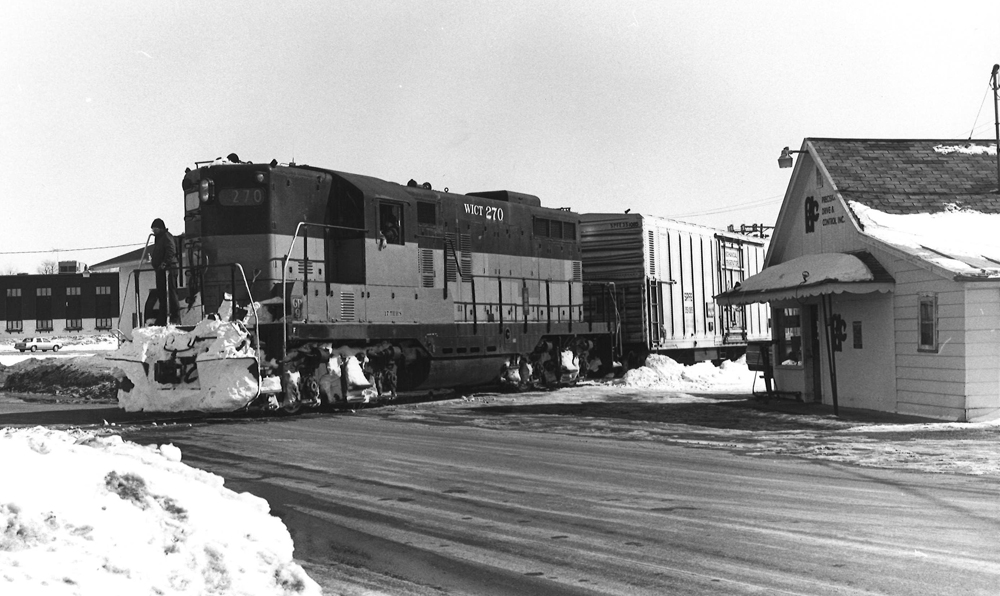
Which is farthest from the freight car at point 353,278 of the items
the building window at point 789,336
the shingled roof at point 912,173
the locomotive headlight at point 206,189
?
the shingled roof at point 912,173

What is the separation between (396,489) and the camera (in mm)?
9062

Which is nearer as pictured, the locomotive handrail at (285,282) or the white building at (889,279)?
the white building at (889,279)

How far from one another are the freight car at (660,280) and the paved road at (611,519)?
13399 millimetres

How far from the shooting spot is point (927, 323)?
49.8 feet

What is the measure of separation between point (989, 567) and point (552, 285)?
57.4 ft

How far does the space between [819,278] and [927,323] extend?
1825 millimetres

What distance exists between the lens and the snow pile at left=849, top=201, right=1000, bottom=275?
14828 millimetres

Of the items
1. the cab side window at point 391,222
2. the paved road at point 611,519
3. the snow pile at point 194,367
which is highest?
the cab side window at point 391,222

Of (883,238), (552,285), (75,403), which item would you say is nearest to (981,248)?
(883,238)

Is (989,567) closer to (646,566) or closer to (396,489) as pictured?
(646,566)

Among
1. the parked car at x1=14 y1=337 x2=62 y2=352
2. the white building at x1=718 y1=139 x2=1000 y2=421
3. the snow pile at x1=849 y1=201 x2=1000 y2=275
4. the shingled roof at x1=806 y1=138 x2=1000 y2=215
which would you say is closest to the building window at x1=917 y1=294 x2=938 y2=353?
the white building at x1=718 y1=139 x2=1000 y2=421

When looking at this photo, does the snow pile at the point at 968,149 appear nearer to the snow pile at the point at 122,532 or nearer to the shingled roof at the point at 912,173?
the shingled roof at the point at 912,173

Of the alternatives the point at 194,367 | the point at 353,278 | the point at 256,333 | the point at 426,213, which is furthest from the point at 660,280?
the point at 194,367

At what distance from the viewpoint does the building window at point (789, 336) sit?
19.5 metres
